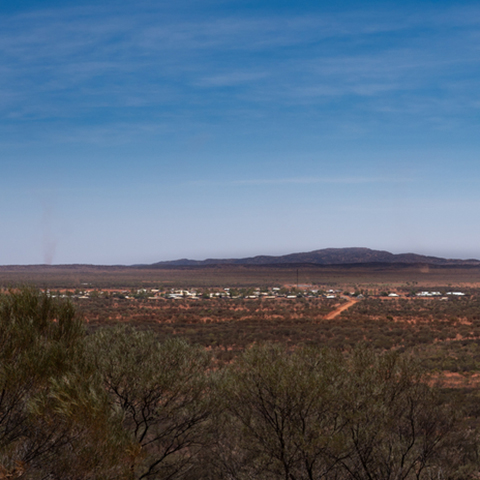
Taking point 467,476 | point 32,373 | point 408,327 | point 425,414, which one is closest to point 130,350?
point 32,373

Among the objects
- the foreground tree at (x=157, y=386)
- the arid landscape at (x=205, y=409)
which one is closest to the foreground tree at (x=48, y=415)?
the arid landscape at (x=205, y=409)

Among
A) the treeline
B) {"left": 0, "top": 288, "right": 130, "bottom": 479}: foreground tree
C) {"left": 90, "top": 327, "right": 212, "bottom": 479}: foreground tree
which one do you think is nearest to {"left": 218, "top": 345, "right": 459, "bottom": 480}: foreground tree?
the treeline

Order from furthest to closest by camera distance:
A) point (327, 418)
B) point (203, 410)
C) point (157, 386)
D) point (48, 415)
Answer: point (203, 410) < point (157, 386) < point (327, 418) < point (48, 415)

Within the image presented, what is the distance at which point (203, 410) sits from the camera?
12.2m

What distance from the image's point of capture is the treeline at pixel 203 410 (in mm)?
8227

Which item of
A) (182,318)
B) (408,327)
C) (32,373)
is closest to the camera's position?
(32,373)

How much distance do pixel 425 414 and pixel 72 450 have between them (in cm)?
979

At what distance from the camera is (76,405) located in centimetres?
831

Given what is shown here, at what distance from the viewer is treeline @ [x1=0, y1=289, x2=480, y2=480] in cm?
823

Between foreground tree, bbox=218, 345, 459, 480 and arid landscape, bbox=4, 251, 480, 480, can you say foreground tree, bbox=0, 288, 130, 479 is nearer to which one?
arid landscape, bbox=4, 251, 480, 480

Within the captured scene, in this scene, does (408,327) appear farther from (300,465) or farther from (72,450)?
(72,450)

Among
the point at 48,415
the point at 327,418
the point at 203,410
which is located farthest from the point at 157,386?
the point at 327,418

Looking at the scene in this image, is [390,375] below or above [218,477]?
above

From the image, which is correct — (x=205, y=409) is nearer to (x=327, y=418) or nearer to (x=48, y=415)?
(x=327, y=418)
